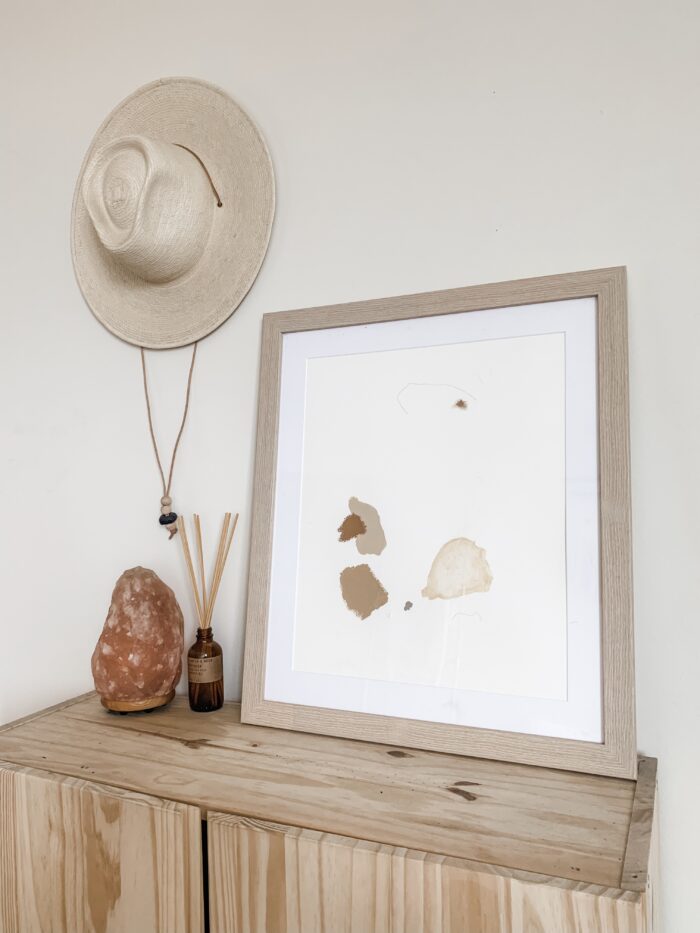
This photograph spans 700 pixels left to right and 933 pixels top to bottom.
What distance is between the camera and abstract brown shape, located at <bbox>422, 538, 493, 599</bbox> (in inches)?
38.4

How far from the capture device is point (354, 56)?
45.5 inches

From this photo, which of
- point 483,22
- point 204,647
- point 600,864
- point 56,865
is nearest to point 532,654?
point 600,864

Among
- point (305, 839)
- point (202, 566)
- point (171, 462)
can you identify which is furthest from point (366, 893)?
point (171, 462)

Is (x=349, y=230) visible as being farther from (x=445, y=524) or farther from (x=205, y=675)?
(x=205, y=675)

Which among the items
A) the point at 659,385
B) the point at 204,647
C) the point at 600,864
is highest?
the point at 659,385

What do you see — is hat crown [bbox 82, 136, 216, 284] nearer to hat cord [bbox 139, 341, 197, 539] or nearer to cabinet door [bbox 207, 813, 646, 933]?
hat cord [bbox 139, 341, 197, 539]

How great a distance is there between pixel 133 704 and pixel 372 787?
0.43m

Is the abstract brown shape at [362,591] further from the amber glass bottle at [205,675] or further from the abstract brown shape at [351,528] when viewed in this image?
the amber glass bottle at [205,675]

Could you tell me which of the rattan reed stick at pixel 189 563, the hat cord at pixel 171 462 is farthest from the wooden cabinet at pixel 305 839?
the hat cord at pixel 171 462

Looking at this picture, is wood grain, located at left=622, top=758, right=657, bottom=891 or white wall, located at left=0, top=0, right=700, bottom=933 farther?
white wall, located at left=0, top=0, right=700, bottom=933

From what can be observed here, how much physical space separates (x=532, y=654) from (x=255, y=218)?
0.82m

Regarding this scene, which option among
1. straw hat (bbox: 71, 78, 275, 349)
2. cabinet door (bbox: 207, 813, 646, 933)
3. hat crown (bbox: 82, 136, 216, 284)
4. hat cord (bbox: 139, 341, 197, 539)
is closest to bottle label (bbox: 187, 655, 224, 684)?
hat cord (bbox: 139, 341, 197, 539)

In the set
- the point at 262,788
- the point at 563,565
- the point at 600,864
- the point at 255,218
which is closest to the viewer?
the point at 600,864

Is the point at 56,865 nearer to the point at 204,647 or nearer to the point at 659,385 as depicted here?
the point at 204,647
